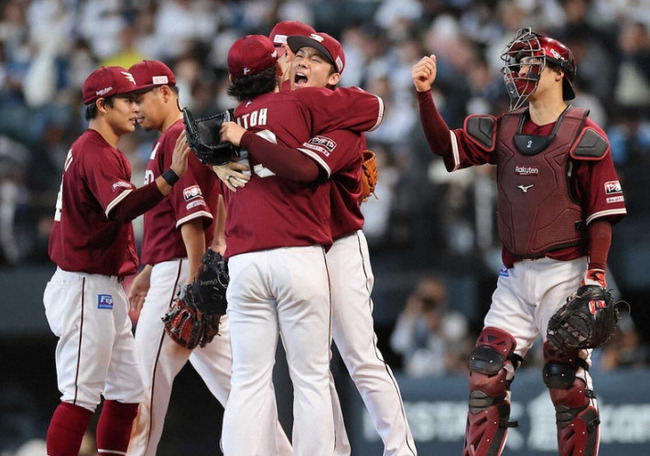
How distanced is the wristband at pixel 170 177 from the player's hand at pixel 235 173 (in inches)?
18.1

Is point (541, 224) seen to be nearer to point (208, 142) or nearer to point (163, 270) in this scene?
point (208, 142)

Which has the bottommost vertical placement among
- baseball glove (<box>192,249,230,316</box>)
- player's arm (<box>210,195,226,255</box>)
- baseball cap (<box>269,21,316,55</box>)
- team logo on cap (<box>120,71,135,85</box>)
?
baseball glove (<box>192,249,230,316</box>)

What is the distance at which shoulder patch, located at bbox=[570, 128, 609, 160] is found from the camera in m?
4.91

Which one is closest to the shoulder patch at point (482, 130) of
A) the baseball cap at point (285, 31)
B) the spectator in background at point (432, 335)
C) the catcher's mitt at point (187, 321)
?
the baseball cap at point (285, 31)

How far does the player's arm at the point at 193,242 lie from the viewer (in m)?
5.21

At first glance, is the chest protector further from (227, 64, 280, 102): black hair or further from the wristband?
the wristband

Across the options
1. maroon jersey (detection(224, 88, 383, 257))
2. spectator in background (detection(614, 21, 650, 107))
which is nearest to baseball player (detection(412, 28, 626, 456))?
maroon jersey (detection(224, 88, 383, 257))

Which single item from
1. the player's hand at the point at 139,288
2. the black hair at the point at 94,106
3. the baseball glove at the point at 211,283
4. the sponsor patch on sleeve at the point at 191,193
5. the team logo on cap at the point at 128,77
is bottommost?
the player's hand at the point at 139,288

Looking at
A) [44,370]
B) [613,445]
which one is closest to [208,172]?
[613,445]

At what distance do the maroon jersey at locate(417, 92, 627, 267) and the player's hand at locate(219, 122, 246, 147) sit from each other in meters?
0.95

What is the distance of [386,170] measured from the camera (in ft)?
31.3

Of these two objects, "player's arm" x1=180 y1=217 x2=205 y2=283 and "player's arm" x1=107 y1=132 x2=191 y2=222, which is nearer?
"player's arm" x1=107 y1=132 x2=191 y2=222

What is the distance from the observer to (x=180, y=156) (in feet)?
16.6

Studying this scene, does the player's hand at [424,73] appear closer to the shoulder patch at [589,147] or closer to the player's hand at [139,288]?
the shoulder patch at [589,147]
